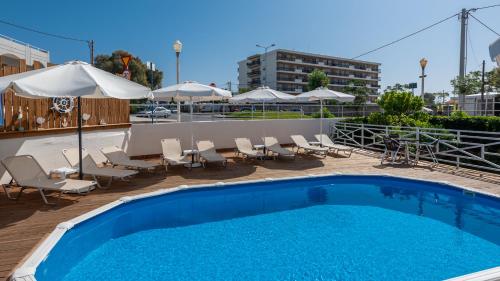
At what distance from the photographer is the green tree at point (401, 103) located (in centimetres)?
1647

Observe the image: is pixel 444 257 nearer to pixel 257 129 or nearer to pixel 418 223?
pixel 418 223

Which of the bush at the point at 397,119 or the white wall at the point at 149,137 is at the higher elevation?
the bush at the point at 397,119

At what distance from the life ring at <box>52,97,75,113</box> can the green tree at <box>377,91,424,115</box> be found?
14.3 metres

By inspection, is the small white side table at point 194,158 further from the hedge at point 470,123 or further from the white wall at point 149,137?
the hedge at point 470,123

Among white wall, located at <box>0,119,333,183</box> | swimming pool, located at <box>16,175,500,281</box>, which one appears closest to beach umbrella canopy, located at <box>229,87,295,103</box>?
white wall, located at <box>0,119,333,183</box>

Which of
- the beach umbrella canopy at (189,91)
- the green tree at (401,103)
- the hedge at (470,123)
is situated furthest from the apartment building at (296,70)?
the beach umbrella canopy at (189,91)

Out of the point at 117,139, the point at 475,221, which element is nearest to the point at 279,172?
the point at 475,221

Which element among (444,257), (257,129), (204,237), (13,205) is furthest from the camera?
(257,129)

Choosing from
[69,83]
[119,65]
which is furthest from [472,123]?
[119,65]

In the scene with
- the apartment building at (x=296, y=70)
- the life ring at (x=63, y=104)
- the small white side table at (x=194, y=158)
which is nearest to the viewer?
the life ring at (x=63, y=104)

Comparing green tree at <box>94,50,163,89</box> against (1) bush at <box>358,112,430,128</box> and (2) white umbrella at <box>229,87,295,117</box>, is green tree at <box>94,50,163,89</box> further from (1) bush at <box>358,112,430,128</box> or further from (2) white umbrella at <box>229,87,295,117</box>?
(2) white umbrella at <box>229,87,295,117</box>

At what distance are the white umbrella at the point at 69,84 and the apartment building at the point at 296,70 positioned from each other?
6312 cm

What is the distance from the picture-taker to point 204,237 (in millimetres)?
5281

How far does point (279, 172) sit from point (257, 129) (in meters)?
4.60
